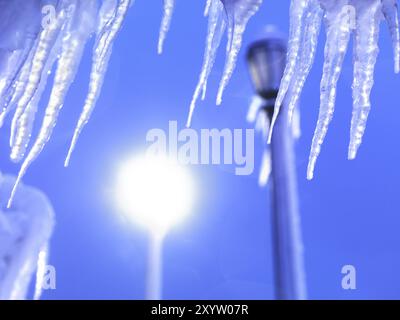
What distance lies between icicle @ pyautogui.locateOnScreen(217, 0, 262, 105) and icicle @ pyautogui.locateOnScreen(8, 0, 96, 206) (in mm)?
309

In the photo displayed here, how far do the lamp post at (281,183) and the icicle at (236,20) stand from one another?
153cm

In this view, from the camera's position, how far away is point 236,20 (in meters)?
Result: 1.14

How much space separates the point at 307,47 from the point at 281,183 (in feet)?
6.01

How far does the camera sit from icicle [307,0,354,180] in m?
1.09

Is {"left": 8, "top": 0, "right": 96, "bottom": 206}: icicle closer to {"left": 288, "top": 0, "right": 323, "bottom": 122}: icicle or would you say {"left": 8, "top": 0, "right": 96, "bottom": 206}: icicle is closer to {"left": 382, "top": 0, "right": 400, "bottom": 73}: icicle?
{"left": 288, "top": 0, "right": 323, "bottom": 122}: icicle

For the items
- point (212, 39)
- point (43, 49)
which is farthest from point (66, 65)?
point (212, 39)

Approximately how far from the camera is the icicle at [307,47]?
1188 millimetres

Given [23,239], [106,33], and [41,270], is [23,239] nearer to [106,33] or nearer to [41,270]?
[41,270]

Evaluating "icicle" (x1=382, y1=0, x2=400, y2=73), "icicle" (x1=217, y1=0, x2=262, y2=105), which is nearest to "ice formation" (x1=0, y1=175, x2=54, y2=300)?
"icicle" (x1=217, y1=0, x2=262, y2=105)

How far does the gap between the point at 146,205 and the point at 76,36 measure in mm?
4604
